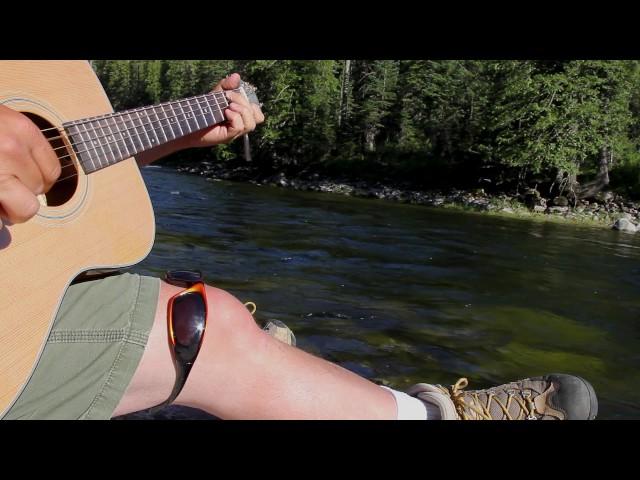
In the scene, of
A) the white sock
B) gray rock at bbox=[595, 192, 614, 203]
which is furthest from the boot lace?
gray rock at bbox=[595, 192, 614, 203]

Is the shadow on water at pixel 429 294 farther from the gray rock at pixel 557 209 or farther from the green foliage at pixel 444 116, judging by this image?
the green foliage at pixel 444 116

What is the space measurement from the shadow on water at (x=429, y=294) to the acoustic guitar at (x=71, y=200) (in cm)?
173

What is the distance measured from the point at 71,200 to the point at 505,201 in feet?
64.4

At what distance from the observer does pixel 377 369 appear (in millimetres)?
3227

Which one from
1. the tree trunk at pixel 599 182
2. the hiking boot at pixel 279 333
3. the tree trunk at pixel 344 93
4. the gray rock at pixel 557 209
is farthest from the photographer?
the tree trunk at pixel 344 93

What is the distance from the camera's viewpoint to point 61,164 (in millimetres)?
1902

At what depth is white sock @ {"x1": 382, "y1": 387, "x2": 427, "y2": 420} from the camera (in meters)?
1.87

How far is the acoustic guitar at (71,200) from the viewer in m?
1.47

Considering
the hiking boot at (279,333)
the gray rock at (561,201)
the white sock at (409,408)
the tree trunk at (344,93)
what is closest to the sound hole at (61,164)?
the hiking boot at (279,333)

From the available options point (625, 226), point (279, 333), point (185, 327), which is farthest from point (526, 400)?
point (625, 226)

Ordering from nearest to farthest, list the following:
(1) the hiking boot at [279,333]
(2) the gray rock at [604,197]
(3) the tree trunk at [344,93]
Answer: (1) the hiking boot at [279,333], (2) the gray rock at [604,197], (3) the tree trunk at [344,93]
